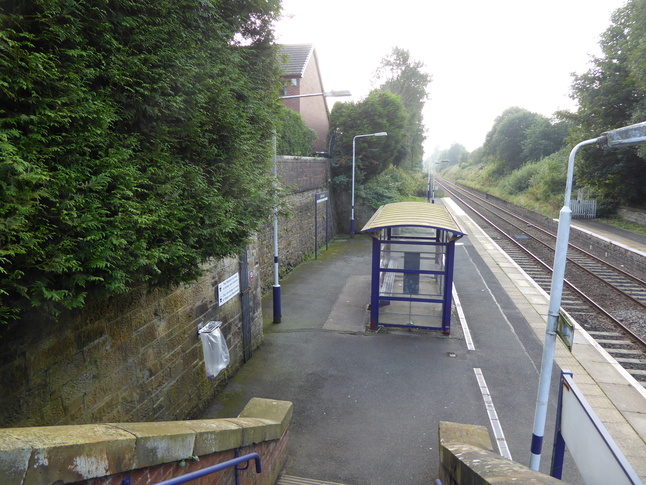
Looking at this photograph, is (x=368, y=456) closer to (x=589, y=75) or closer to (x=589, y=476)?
(x=589, y=476)

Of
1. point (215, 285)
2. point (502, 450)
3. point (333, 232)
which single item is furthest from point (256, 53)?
point (333, 232)

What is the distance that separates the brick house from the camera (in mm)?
23438

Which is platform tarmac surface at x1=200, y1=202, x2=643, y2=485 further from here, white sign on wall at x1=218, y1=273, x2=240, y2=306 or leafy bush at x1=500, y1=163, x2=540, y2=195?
leafy bush at x1=500, y1=163, x2=540, y2=195

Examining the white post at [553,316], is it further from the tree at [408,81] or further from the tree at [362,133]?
the tree at [408,81]

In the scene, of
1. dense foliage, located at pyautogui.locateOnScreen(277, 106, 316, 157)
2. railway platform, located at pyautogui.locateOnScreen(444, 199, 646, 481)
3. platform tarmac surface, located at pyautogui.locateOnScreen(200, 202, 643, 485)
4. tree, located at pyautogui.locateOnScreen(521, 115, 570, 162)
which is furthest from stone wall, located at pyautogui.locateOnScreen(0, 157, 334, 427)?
tree, located at pyautogui.locateOnScreen(521, 115, 570, 162)

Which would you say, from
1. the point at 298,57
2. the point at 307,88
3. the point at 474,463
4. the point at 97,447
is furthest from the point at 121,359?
the point at 298,57

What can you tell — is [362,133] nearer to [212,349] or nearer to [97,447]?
[212,349]

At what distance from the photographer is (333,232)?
22.9m

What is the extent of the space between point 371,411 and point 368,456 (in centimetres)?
103

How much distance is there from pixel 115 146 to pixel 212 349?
3.87 meters

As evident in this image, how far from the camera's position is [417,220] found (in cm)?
945

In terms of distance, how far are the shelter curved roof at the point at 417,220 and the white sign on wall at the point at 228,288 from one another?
3.26 m

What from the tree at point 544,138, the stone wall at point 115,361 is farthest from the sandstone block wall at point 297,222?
the tree at point 544,138

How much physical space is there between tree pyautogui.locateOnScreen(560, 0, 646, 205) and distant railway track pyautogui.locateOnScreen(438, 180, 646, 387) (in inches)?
313
